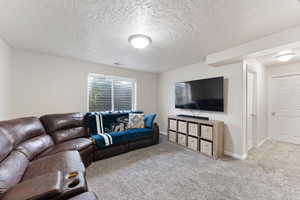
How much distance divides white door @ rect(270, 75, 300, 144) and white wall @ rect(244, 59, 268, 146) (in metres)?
0.19

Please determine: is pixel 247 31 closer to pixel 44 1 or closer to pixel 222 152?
pixel 222 152

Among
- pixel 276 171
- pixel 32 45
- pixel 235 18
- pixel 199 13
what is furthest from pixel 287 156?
pixel 32 45

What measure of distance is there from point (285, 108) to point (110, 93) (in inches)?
208

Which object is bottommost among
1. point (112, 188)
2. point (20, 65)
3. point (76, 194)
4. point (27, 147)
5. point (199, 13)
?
point (112, 188)

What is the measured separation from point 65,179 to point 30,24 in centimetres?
213

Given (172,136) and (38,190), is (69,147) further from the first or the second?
(172,136)

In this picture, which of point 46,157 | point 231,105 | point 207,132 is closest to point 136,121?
point 207,132

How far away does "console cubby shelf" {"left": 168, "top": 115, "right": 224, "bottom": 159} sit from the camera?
9.33ft

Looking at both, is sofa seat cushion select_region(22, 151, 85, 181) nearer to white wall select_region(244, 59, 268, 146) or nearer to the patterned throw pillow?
the patterned throw pillow

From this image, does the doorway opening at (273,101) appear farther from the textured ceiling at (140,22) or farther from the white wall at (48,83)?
the white wall at (48,83)

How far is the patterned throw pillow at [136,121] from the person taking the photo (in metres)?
3.62

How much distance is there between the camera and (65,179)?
3.76 feet

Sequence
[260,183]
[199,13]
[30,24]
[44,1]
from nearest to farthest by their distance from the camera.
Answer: [44,1] → [199,13] → [30,24] → [260,183]

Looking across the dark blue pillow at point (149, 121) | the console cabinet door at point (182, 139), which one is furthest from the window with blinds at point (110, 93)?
the console cabinet door at point (182, 139)
